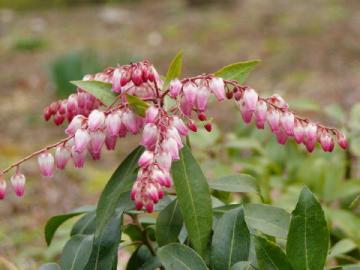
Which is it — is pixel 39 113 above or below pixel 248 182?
below

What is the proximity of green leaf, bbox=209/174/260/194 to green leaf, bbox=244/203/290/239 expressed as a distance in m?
0.05

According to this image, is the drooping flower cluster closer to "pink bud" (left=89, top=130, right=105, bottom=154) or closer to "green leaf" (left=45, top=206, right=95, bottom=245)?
"pink bud" (left=89, top=130, right=105, bottom=154)

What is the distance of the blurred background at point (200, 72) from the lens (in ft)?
8.34

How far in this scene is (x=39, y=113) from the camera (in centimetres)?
548

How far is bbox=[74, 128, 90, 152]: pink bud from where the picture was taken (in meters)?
1.30

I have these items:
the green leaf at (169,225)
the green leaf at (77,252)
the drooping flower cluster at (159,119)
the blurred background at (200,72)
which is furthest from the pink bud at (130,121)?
the blurred background at (200,72)

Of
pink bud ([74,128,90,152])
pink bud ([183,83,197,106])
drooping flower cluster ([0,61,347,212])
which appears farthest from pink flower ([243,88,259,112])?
pink bud ([74,128,90,152])

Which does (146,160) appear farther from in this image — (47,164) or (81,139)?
(47,164)

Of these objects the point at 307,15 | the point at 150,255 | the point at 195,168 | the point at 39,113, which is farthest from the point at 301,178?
the point at 307,15

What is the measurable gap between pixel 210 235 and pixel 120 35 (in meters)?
7.30

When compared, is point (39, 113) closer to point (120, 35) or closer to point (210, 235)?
point (120, 35)

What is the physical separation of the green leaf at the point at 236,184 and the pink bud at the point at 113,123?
12.7 inches

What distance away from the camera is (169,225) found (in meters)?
1.45

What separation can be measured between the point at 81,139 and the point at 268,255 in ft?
1.41
